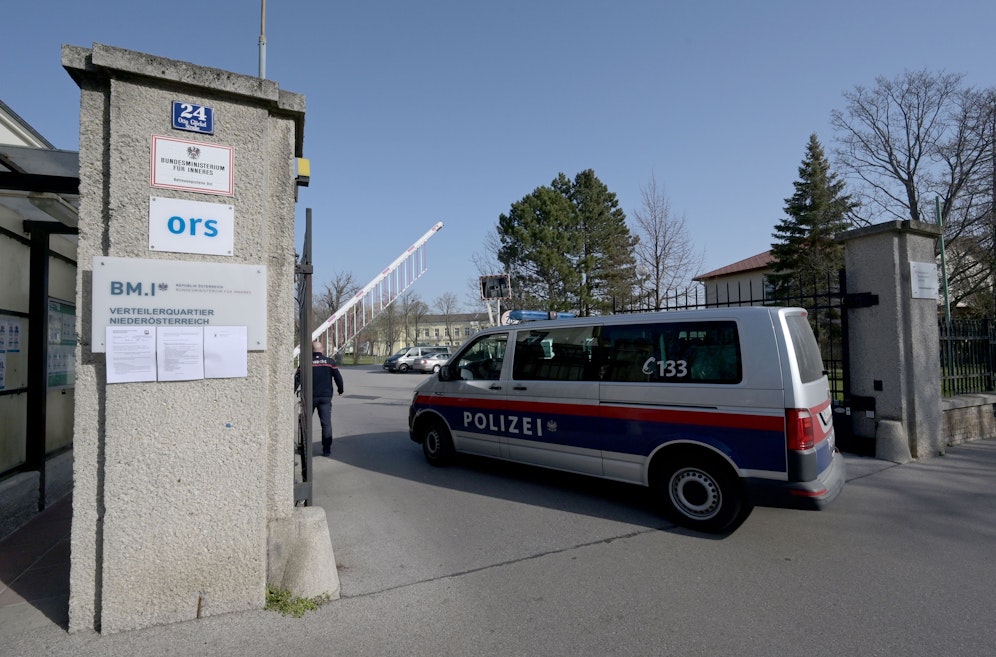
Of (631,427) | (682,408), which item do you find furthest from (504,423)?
(682,408)

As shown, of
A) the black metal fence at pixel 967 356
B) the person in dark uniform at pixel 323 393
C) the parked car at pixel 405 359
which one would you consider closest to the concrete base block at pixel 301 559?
the person in dark uniform at pixel 323 393

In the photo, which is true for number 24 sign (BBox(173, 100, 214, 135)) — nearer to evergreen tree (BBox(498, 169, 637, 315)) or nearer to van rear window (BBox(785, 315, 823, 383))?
van rear window (BBox(785, 315, 823, 383))

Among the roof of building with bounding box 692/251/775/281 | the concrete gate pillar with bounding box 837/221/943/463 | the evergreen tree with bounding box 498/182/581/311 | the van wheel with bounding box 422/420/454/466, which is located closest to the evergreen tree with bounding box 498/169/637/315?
the evergreen tree with bounding box 498/182/581/311

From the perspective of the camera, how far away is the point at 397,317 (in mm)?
62625

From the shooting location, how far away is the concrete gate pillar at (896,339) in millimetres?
7375

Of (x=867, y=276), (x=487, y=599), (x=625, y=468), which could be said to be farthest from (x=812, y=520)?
(x=867, y=276)

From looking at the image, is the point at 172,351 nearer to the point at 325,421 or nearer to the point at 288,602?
the point at 288,602

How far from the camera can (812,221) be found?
106 ft

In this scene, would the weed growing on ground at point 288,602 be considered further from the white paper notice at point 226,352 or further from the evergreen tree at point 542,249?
the evergreen tree at point 542,249

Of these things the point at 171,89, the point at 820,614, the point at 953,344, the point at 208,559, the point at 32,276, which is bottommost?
the point at 820,614

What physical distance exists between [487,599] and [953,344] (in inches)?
361

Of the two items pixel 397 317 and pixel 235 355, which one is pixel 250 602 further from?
pixel 397 317

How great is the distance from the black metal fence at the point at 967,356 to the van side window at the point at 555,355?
6.41 m

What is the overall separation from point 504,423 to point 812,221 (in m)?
32.4
